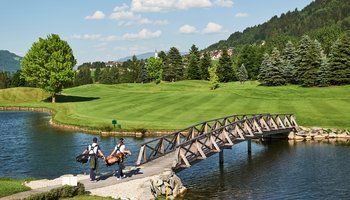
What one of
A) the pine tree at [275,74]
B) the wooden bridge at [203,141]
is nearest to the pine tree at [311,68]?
the pine tree at [275,74]

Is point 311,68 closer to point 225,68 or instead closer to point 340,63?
point 340,63

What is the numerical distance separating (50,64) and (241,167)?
59.4 metres

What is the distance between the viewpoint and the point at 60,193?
65.9ft

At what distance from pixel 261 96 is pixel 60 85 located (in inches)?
1618

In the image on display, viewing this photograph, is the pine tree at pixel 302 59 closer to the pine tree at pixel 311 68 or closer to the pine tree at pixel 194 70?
the pine tree at pixel 311 68

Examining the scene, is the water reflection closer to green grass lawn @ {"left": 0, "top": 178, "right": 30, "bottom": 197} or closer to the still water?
the still water

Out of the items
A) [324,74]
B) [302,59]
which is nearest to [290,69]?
[302,59]

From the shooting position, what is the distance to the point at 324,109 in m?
55.9

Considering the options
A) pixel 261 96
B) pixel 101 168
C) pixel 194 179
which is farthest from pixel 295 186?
pixel 261 96

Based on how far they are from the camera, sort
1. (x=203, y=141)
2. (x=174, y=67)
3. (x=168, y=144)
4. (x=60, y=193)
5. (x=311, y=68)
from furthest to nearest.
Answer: (x=174, y=67), (x=311, y=68), (x=168, y=144), (x=203, y=141), (x=60, y=193)

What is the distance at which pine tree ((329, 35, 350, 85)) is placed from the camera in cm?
8006

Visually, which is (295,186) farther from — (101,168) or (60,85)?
(60,85)

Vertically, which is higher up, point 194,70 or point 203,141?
point 194,70

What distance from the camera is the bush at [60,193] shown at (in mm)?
18983
